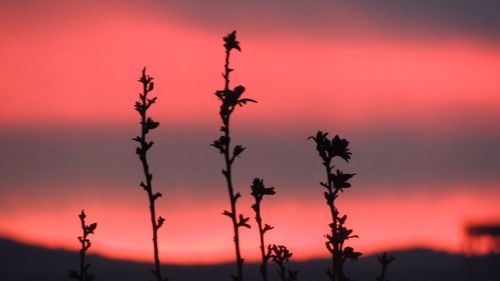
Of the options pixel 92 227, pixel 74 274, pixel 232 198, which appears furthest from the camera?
pixel 92 227

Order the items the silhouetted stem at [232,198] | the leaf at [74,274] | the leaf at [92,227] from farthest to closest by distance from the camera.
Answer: the leaf at [92,227], the leaf at [74,274], the silhouetted stem at [232,198]

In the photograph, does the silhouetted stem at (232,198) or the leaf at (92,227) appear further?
the leaf at (92,227)

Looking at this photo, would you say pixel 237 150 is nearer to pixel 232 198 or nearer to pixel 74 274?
pixel 232 198

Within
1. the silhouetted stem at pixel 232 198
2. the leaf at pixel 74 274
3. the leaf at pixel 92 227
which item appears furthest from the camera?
the leaf at pixel 92 227

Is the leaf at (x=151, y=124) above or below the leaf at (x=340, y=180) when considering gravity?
above

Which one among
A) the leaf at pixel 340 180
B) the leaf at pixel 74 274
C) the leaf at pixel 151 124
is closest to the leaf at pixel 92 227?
the leaf at pixel 74 274

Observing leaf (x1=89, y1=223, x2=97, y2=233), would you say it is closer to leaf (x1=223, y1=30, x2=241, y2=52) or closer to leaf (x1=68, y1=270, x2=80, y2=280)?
leaf (x1=68, y1=270, x2=80, y2=280)

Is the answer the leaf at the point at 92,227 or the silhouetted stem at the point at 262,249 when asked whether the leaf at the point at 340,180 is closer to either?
the silhouetted stem at the point at 262,249

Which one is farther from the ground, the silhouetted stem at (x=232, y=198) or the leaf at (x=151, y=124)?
the leaf at (x=151, y=124)

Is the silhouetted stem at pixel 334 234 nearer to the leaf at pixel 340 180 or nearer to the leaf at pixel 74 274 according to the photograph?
the leaf at pixel 340 180

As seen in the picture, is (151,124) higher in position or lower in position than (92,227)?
higher

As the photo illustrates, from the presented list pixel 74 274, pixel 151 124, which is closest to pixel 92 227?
pixel 74 274

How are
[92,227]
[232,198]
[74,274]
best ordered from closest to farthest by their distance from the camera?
[232,198]
[74,274]
[92,227]

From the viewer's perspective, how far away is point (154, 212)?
69.6 ft
